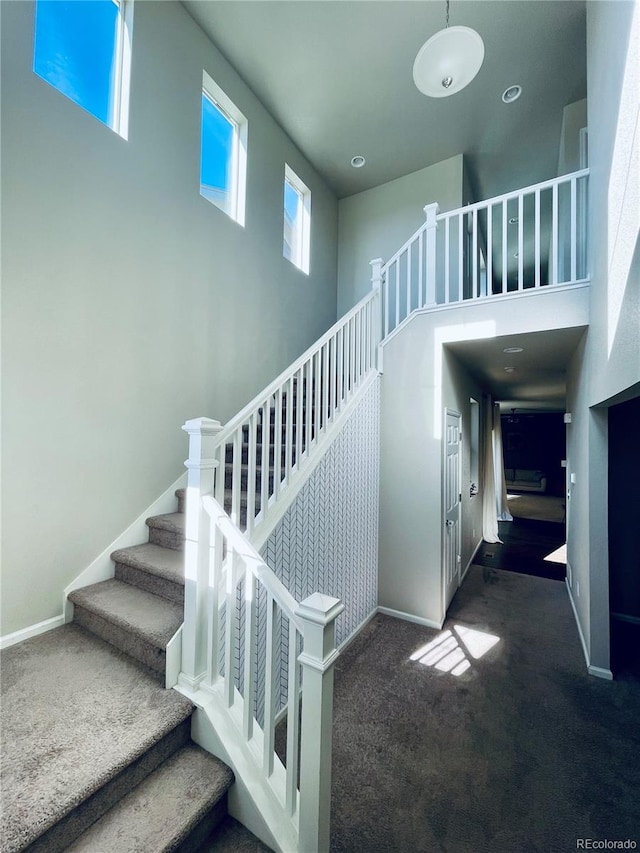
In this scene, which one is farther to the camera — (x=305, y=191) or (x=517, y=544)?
(x=517, y=544)

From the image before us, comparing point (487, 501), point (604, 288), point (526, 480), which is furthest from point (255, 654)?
point (526, 480)

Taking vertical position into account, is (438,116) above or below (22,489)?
above

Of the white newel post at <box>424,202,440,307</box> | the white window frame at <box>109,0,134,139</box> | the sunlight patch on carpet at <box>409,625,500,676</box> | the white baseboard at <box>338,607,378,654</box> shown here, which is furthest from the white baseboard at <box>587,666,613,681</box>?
the white window frame at <box>109,0,134,139</box>

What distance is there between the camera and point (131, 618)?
71.8 inches

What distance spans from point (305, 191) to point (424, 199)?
1.55 m

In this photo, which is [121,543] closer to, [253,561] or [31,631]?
[31,631]

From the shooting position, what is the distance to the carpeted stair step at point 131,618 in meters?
1.70

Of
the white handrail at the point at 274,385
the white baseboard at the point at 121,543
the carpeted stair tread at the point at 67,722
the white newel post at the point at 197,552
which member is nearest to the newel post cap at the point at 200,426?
the white newel post at the point at 197,552

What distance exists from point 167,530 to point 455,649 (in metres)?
2.48

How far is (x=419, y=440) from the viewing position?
3311mm

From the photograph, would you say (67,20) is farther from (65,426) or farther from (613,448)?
(613,448)

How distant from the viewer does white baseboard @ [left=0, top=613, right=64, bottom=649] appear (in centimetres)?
185

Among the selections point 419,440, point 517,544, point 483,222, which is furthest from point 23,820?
point 483,222

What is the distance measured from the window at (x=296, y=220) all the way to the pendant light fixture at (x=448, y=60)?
7.38 ft
